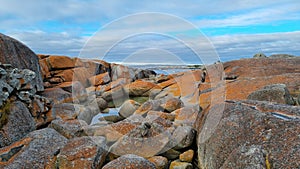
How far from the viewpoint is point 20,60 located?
695 inches

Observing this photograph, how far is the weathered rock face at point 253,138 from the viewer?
17.1 ft

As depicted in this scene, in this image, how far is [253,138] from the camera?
232 inches

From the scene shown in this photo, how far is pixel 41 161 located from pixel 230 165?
203 inches

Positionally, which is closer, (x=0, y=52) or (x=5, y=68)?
(x=5, y=68)

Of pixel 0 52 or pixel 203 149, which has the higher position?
pixel 0 52

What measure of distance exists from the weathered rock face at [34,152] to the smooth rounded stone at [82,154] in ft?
1.09

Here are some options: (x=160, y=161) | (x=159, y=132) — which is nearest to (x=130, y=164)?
(x=160, y=161)

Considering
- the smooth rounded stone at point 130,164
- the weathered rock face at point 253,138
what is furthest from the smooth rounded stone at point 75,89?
the weathered rock face at point 253,138

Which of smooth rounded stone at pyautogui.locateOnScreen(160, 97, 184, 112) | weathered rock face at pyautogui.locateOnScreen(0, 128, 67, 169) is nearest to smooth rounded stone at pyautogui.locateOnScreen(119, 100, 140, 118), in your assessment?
smooth rounded stone at pyautogui.locateOnScreen(160, 97, 184, 112)

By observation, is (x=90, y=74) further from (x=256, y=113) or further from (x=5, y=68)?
(x=256, y=113)

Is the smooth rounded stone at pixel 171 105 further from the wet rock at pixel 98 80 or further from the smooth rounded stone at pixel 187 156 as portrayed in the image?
the wet rock at pixel 98 80

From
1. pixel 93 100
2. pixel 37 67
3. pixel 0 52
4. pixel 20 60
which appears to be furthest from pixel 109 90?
pixel 0 52

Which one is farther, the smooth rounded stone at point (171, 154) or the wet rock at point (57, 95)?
the wet rock at point (57, 95)

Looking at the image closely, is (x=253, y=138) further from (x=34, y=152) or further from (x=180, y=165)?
(x=34, y=152)
